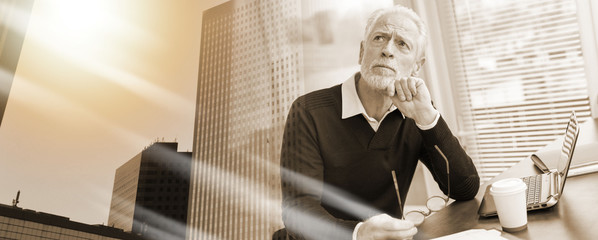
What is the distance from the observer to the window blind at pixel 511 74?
7.25 ft

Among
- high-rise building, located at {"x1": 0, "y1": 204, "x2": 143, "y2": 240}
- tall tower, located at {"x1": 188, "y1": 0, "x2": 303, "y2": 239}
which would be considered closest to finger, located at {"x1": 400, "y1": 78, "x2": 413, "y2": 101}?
tall tower, located at {"x1": 188, "y1": 0, "x2": 303, "y2": 239}

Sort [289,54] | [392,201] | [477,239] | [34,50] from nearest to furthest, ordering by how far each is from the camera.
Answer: [477,239], [392,201], [34,50], [289,54]

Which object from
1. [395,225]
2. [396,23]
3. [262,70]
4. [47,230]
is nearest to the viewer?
[395,225]

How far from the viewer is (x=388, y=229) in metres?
0.59

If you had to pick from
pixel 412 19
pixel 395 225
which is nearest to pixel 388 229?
pixel 395 225

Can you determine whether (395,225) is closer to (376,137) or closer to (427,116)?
(427,116)

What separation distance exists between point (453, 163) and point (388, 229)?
22.1 inches

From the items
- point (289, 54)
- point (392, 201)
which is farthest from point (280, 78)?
point (392, 201)

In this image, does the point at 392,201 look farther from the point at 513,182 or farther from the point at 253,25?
the point at 253,25

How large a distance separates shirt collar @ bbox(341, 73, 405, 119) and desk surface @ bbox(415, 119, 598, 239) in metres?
0.47

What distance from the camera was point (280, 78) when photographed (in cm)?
312

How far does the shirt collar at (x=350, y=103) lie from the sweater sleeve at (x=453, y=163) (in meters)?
0.30

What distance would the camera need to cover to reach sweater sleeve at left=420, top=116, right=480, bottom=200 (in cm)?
100

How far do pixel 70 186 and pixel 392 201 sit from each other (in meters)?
3.32
